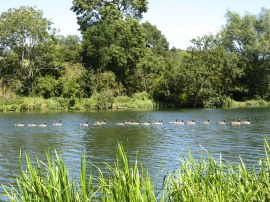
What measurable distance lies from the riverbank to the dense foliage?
32.4 inches

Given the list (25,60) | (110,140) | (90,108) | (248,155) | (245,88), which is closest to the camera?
(248,155)

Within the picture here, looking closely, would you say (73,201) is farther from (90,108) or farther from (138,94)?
(138,94)

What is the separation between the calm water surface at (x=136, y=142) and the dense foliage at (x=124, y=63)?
20821 millimetres

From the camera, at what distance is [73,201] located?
7023 mm

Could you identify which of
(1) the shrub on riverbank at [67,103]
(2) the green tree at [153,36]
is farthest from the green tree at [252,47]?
(2) the green tree at [153,36]

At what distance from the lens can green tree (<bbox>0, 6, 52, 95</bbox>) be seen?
59344 millimetres

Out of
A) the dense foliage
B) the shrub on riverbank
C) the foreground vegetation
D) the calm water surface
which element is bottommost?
the calm water surface

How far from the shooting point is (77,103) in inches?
2314

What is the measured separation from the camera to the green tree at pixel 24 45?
2336 inches

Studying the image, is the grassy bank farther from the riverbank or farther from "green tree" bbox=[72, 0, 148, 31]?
"green tree" bbox=[72, 0, 148, 31]

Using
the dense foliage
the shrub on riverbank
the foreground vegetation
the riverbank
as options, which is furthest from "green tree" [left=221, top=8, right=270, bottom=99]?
the foreground vegetation

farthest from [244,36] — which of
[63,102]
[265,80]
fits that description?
[63,102]

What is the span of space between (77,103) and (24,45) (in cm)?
1101

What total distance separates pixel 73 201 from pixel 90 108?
5148 cm
